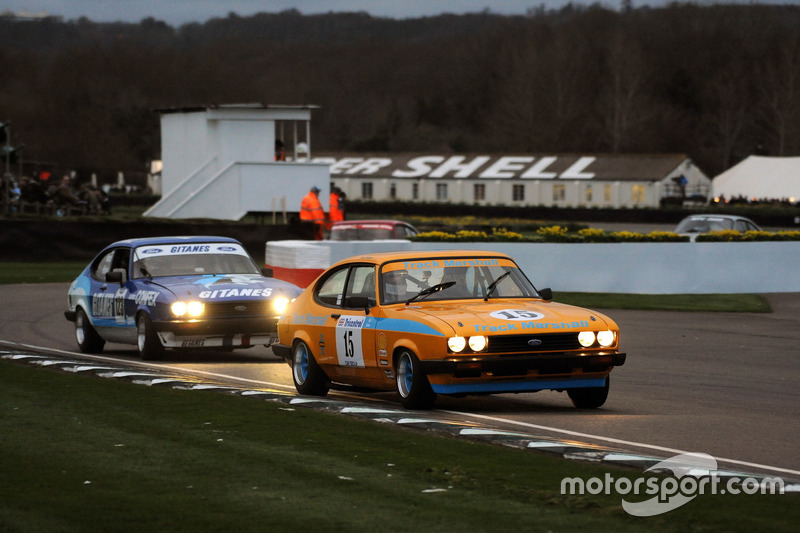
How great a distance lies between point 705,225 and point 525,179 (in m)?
57.3

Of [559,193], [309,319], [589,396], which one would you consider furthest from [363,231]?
[559,193]

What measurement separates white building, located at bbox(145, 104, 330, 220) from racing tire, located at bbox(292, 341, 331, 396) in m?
33.0

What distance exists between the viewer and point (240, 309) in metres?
14.9

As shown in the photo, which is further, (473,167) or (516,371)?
(473,167)

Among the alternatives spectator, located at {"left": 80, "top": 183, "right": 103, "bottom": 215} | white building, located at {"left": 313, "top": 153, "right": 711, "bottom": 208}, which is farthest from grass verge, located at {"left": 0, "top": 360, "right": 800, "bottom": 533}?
white building, located at {"left": 313, "top": 153, "right": 711, "bottom": 208}

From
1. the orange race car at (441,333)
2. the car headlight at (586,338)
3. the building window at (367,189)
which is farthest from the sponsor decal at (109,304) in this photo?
the building window at (367,189)

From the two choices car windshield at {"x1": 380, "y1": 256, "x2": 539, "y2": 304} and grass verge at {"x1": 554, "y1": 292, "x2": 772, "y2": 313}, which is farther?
grass verge at {"x1": 554, "y1": 292, "x2": 772, "y2": 313}

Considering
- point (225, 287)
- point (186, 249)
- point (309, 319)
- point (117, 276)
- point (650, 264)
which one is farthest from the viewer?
point (650, 264)

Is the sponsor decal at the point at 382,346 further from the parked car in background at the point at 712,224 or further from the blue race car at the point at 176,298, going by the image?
the parked car in background at the point at 712,224

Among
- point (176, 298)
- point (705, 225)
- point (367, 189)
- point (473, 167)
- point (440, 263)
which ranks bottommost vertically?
point (176, 298)

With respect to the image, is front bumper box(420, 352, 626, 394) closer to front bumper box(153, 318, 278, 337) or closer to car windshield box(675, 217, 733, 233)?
front bumper box(153, 318, 278, 337)

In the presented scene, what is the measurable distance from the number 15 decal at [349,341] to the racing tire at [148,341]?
4210 mm

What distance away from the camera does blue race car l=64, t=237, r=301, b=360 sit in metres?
14.8

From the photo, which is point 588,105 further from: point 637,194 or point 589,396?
point 589,396
